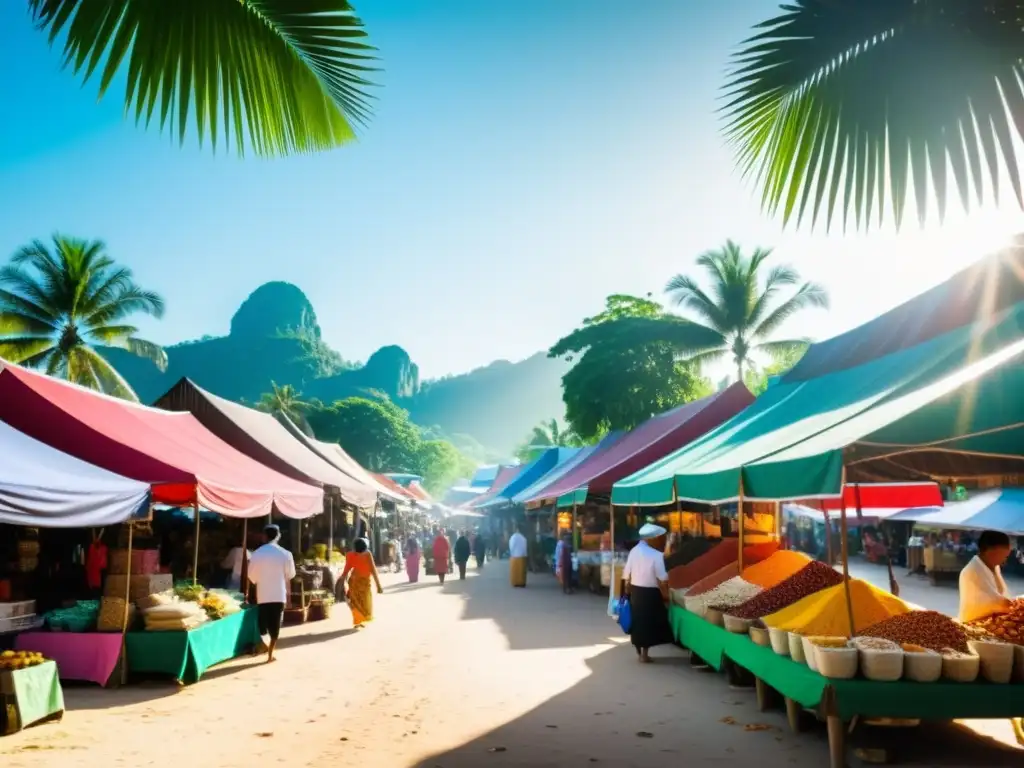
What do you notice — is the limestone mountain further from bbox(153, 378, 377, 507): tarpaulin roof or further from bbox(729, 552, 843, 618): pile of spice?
bbox(729, 552, 843, 618): pile of spice

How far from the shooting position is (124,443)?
9.73 m

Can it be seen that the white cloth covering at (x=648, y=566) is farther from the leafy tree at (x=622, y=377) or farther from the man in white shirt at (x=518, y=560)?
the leafy tree at (x=622, y=377)

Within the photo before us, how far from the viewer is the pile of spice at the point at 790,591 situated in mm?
7355

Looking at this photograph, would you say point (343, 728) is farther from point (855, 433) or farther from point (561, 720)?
point (855, 433)

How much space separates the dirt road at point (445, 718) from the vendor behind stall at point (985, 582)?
0.94 metres

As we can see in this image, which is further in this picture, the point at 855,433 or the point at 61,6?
the point at 855,433

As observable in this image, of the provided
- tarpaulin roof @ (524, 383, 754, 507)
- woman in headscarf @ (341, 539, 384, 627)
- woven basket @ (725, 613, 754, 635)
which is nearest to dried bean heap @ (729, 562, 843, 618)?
woven basket @ (725, 613, 754, 635)

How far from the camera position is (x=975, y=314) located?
714 centimetres

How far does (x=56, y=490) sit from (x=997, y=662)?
755cm

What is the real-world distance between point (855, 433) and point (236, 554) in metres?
11.7

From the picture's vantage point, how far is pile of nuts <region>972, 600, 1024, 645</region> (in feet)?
17.6

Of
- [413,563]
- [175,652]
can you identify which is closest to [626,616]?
[175,652]

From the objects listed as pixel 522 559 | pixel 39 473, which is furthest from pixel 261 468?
pixel 522 559

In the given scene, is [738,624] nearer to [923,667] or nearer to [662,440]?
[923,667]
